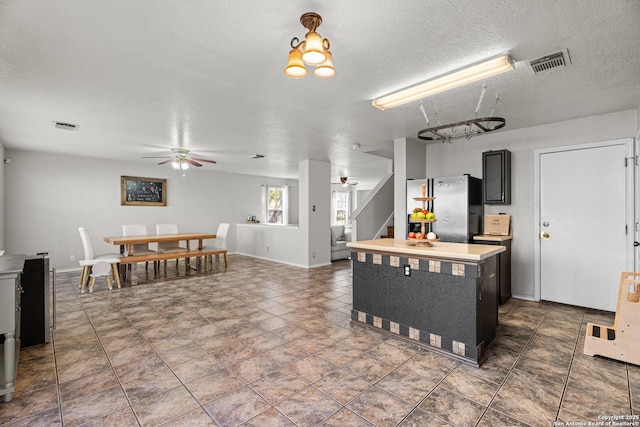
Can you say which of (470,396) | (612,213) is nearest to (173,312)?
(470,396)

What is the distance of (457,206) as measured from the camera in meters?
4.19

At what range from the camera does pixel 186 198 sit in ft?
26.4

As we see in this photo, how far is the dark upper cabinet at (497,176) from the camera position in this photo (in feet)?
13.9

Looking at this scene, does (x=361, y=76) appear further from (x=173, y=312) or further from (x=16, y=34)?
(x=173, y=312)

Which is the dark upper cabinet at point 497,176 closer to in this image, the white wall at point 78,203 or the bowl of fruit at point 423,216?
the bowl of fruit at point 423,216

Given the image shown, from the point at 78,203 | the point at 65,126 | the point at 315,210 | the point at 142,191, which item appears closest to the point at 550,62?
the point at 315,210

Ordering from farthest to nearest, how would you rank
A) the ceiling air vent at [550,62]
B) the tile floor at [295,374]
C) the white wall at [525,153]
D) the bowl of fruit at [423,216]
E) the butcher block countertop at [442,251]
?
the white wall at [525,153]
the bowl of fruit at [423,216]
the butcher block countertop at [442,251]
the ceiling air vent at [550,62]
the tile floor at [295,374]

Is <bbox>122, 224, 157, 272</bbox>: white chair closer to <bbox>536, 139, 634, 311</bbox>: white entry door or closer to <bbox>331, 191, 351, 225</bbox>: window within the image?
<bbox>536, 139, 634, 311</bbox>: white entry door

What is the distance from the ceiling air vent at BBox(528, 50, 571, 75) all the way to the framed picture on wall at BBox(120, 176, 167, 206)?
7689 millimetres

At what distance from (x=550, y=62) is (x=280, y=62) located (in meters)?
2.13

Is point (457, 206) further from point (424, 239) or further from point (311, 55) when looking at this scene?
point (311, 55)

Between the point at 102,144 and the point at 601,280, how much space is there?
7.64m

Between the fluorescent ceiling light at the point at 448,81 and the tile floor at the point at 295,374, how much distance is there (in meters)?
2.34

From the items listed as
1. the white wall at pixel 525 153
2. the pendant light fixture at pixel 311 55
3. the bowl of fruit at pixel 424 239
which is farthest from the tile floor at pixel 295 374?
the pendant light fixture at pixel 311 55
